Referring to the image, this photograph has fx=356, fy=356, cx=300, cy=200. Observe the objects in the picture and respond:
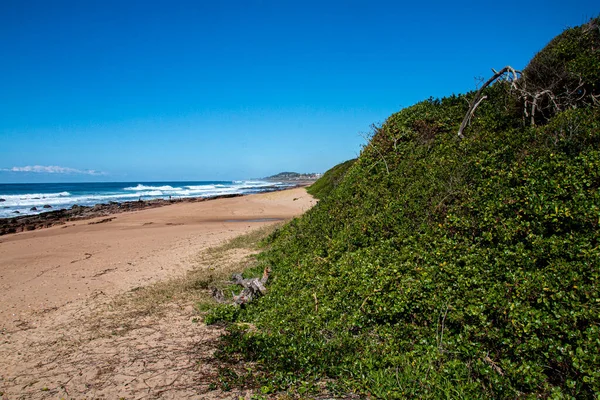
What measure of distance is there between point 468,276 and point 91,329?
588cm

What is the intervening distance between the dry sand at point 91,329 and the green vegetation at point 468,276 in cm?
85

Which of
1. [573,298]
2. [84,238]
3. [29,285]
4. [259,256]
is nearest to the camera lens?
[573,298]

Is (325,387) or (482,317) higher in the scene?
(482,317)

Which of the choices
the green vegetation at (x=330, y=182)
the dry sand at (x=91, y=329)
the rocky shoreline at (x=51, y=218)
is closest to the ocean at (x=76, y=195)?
the rocky shoreline at (x=51, y=218)

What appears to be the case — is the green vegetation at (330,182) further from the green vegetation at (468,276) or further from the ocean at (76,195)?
the ocean at (76,195)

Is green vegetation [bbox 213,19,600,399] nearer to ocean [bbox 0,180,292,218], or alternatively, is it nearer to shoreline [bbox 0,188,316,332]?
shoreline [bbox 0,188,316,332]

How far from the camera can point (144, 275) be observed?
938 cm

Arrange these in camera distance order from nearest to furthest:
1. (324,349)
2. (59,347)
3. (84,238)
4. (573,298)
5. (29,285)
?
(573,298), (324,349), (59,347), (29,285), (84,238)

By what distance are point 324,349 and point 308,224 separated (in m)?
5.40

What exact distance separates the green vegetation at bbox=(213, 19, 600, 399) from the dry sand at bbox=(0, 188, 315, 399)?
85 cm

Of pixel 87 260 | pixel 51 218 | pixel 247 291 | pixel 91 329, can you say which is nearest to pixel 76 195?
pixel 51 218

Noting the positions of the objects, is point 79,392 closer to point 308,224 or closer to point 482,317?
point 482,317

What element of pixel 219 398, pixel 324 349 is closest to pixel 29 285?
pixel 219 398

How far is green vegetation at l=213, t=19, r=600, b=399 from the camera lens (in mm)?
3506
